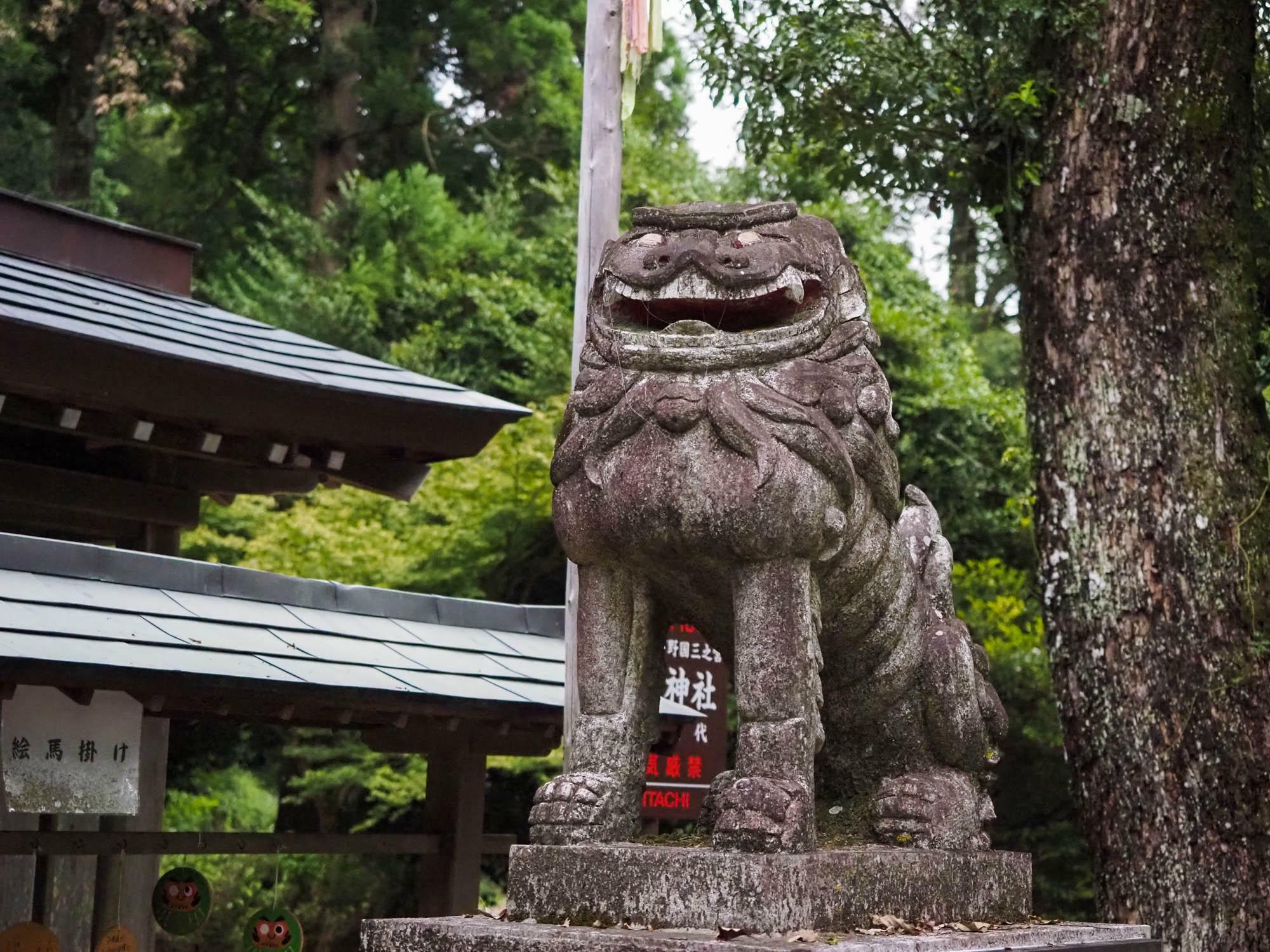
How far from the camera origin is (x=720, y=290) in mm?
3178

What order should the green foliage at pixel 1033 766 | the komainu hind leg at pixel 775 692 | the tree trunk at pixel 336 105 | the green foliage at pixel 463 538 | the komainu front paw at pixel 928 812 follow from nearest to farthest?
the komainu hind leg at pixel 775 692, the komainu front paw at pixel 928 812, the green foliage at pixel 1033 766, the green foliage at pixel 463 538, the tree trunk at pixel 336 105

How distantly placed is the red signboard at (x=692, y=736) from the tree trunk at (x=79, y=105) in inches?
383

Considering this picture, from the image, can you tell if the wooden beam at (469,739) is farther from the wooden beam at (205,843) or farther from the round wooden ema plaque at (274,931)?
the round wooden ema plaque at (274,931)

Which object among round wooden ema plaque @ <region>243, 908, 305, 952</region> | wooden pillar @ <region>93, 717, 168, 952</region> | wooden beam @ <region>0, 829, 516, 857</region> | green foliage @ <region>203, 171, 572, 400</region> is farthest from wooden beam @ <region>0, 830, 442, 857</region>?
green foliage @ <region>203, 171, 572, 400</region>

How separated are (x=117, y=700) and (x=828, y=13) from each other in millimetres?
4332

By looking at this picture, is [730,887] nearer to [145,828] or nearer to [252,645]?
[252,645]

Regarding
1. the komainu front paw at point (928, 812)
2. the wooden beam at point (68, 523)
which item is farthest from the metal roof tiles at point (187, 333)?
the komainu front paw at point (928, 812)

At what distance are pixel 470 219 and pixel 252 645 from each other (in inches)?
451

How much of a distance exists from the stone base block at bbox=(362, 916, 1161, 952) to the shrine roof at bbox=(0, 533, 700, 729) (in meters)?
1.56

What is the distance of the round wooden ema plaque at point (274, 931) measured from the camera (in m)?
5.81

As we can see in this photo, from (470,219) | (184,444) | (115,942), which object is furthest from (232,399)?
(470,219)

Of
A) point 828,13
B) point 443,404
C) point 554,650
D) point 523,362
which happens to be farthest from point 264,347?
point 523,362

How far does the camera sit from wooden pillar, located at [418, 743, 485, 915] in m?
5.81

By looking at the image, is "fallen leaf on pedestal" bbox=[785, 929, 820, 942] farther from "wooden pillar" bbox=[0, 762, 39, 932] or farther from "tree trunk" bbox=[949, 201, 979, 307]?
"tree trunk" bbox=[949, 201, 979, 307]
